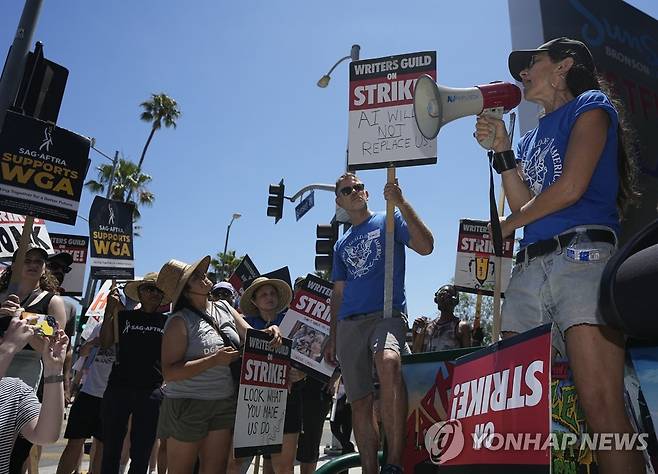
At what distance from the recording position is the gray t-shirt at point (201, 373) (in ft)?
13.2

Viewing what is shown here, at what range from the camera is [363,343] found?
3.83 meters

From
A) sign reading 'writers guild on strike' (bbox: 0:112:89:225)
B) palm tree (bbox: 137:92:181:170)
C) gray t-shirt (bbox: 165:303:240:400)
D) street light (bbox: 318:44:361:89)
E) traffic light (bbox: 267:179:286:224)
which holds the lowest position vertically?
gray t-shirt (bbox: 165:303:240:400)

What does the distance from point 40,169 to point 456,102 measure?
4021 mm

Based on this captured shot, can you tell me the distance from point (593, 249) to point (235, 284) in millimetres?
8892

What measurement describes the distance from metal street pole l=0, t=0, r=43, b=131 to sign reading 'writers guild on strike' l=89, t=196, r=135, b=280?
97.7 inches

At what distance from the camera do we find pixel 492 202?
2539mm

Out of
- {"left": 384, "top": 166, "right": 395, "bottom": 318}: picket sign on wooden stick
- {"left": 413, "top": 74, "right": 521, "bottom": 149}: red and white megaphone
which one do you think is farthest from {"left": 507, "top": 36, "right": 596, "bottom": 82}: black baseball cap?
{"left": 384, "top": 166, "right": 395, "bottom": 318}: picket sign on wooden stick

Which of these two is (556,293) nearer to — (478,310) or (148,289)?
(148,289)

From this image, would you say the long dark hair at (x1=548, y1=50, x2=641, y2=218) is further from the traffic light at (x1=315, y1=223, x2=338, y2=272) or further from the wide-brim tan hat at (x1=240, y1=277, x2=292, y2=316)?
the traffic light at (x1=315, y1=223, x2=338, y2=272)

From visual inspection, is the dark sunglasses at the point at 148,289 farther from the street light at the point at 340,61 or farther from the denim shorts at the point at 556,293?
the street light at the point at 340,61

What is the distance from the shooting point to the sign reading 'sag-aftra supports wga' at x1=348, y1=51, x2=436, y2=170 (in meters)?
4.15

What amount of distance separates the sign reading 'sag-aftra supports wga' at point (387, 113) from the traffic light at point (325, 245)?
716cm

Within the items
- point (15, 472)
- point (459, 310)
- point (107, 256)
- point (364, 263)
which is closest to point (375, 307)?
point (364, 263)

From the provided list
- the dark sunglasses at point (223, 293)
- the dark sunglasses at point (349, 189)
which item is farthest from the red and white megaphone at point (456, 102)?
the dark sunglasses at point (223, 293)
